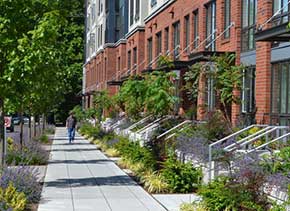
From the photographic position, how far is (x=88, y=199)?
1416cm

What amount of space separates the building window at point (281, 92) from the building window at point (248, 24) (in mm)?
1960

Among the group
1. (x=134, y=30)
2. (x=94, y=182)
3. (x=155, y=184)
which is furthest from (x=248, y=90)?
(x=134, y=30)

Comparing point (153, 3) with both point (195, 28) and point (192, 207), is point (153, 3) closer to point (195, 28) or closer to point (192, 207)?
point (195, 28)

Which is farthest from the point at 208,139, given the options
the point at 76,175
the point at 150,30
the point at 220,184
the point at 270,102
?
the point at 150,30

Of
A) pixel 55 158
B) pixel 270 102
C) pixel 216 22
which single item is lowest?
pixel 55 158

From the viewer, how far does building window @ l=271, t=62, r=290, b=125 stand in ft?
60.0

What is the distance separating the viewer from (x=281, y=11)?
60.3 ft

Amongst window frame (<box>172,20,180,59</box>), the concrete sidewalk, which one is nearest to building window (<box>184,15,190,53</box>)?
window frame (<box>172,20,180,59</box>)

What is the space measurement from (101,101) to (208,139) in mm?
27987

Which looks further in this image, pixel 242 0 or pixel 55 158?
pixel 55 158

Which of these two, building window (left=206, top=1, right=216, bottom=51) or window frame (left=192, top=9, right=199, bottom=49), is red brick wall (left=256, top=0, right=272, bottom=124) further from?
window frame (left=192, top=9, right=199, bottom=49)

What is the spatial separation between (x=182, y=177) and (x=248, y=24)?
7.76 m

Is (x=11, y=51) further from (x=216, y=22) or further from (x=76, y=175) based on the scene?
(x=216, y=22)

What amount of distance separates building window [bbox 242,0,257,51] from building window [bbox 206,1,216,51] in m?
3.19
